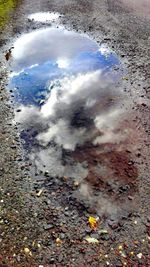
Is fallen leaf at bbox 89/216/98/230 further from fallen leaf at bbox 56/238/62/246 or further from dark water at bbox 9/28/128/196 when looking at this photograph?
dark water at bbox 9/28/128/196

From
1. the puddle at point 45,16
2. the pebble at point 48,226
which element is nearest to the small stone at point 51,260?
the pebble at point 48,226

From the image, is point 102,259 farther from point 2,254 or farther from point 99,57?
point 99,57

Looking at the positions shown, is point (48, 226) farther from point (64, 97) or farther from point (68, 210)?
point (64, 97)

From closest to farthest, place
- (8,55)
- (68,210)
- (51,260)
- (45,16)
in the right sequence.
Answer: (51,260) → (68,210) → (8,55) → (45,16)

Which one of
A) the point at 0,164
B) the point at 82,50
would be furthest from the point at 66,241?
the point at 82,50

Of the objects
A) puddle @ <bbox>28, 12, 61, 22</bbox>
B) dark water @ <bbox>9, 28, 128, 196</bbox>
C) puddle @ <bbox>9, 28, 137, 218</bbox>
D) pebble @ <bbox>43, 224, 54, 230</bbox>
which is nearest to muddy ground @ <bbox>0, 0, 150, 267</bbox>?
pebble @ <bbox>43, 224, 54, 230</bbox>

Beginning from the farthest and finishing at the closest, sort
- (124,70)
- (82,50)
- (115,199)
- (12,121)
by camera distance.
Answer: (82,50)
(124,70)
(12,121)
(115,199)

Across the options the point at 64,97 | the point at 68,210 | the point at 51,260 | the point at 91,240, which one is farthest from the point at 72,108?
the point at 51,260

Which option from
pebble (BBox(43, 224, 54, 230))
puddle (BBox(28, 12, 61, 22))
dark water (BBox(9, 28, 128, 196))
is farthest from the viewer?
puddle (BBox(28, 12, 61, 22))
